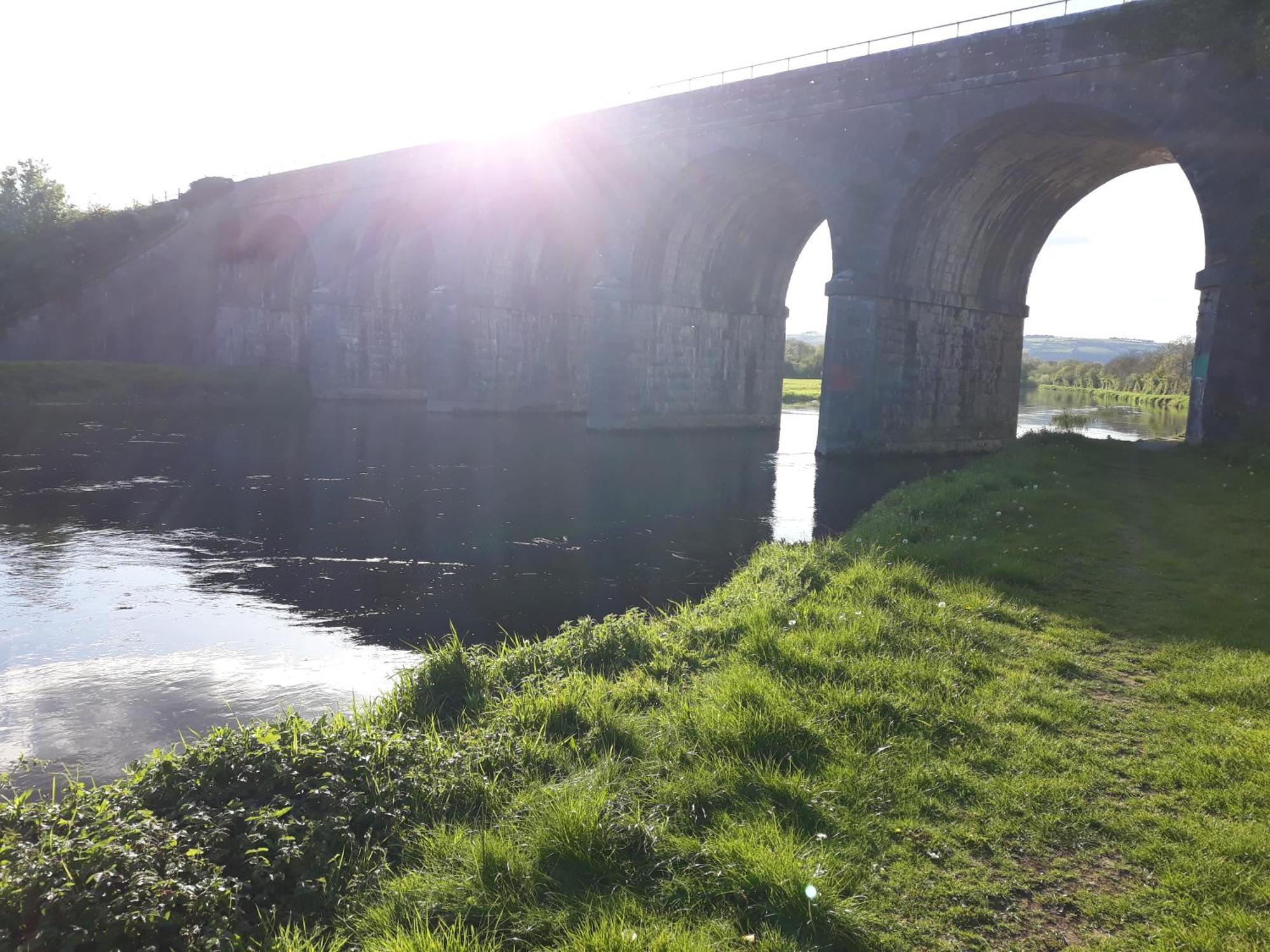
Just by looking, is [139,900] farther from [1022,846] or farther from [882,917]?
[1022,846]

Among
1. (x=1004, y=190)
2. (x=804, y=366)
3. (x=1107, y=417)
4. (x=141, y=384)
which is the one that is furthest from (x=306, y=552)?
(x=804, y=366)

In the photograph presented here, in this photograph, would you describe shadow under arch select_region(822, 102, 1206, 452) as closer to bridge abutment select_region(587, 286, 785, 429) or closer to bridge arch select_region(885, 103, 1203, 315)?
bridge arch select_region(885, 103, 1203, 315)

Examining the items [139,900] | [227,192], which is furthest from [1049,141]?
[227,192]

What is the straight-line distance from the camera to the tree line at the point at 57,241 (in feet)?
184

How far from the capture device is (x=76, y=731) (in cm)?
716

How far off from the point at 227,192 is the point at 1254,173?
53.0 metres

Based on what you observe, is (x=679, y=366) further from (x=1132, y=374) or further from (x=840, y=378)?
(x=1132, y=374)

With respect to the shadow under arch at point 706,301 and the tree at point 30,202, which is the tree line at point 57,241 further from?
the shadow under arch at point 706,301

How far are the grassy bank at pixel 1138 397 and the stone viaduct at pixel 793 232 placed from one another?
31.3m

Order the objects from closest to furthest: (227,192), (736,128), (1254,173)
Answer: (1254,173) < (736,128) < (227,192)

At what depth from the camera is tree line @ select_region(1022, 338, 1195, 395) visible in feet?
259

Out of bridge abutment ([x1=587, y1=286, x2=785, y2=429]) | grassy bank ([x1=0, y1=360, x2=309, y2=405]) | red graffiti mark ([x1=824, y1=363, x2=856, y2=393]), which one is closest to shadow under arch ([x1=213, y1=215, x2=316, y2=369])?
grassy bank ([x1=0, y1=360, x2=309, y2=405])

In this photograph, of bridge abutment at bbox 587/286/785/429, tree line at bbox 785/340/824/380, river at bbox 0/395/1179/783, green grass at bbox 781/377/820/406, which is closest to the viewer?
river at bbox 0/395/1179/783

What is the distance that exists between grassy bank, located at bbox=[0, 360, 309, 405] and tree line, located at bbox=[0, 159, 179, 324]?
46.6 feet
